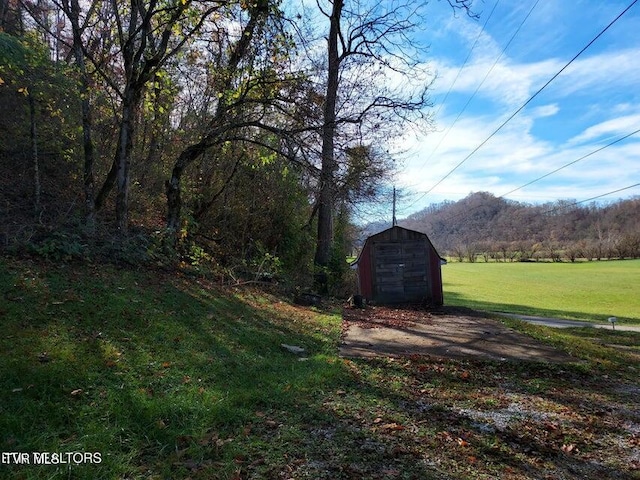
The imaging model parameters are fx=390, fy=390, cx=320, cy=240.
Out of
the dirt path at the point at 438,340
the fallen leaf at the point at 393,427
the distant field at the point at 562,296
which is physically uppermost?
the fallen leaf at the point at 393,427

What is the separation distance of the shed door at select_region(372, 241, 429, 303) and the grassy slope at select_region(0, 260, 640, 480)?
8917mm

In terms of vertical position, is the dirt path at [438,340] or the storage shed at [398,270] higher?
the storage shed at [398,270]

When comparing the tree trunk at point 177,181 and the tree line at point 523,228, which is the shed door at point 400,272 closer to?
→ the tree trunk at point 177,181

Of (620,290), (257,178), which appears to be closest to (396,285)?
(257,178)

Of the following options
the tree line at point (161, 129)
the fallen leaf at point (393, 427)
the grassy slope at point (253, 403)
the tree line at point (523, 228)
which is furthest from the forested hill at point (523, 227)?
the fallen leaf at point (393, 427)

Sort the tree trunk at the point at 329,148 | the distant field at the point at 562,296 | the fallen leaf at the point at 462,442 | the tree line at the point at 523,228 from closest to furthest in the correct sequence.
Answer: the fallen leaf at the point at 462,442
the tree trunk at the point at 329,148
the distant field at the point at 562,296
the tree line at the point at 523,228

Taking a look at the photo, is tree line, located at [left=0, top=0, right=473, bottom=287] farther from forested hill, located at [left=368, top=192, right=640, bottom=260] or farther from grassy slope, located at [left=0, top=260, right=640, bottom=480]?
forested hill, located at [left=368, top=192, right=640, bottom=260]

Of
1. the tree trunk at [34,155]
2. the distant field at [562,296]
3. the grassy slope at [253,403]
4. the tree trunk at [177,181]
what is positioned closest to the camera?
the grassy slope at [253,403]

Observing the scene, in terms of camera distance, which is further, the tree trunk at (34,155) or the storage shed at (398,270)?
the storage shed at (398,270)

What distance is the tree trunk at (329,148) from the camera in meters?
8.56

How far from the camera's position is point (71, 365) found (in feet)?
11.9

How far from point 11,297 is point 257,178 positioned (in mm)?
9679

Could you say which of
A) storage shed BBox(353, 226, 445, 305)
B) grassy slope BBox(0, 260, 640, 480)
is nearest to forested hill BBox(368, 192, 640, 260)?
storage shed BBox(353, 226, 445, 305)

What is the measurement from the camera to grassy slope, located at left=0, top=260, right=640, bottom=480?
2799 millimetres
